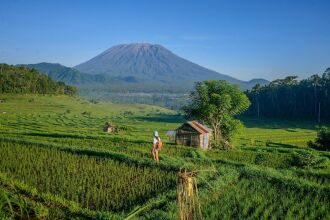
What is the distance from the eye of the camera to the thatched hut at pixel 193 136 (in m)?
31.9

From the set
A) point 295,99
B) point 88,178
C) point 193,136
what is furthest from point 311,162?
point 295,99

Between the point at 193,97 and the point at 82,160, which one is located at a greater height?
the point at 193,97

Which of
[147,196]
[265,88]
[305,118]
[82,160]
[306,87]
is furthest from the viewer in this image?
[265,88]

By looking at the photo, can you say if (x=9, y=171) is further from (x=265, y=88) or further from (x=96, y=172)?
(x=265, y=88)

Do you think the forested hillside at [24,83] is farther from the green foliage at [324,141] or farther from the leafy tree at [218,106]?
the green foliage at [324,141]

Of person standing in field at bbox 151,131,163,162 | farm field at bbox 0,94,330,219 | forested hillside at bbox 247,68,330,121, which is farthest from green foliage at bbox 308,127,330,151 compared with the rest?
forested hillside at bbox 247,68,330,121

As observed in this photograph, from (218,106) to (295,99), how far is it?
219 ft

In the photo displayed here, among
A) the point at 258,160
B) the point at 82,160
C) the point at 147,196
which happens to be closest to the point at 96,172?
the point at 82,160

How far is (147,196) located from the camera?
13.4 metres

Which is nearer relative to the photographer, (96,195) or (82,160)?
(96,195)

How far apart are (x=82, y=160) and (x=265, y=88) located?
315ft

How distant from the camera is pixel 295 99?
97.6 metres

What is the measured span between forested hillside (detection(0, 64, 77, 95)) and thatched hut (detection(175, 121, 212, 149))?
229 ft

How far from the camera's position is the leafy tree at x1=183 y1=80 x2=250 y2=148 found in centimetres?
3712
